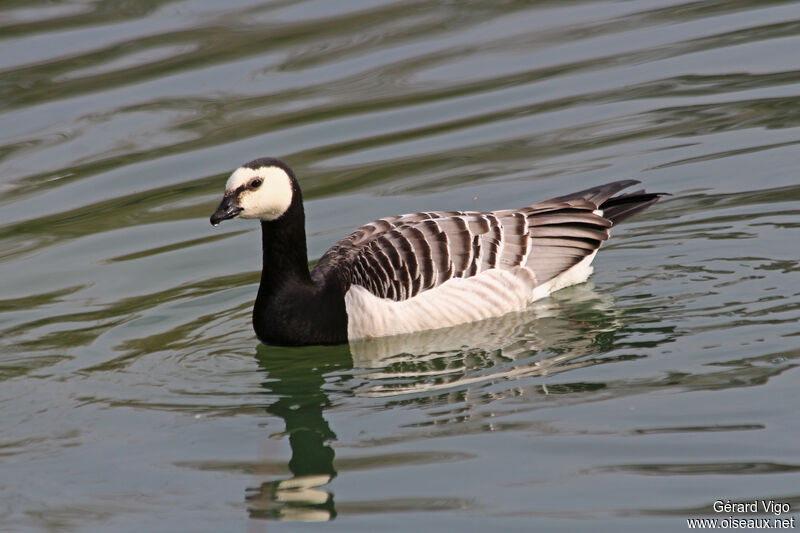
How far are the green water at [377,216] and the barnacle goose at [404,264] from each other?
0.83 feet

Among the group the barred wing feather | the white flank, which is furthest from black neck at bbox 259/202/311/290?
the white flank

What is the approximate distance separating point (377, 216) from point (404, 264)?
3.15 metres

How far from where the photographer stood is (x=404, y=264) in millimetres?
11203

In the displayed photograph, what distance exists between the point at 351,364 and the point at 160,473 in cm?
240

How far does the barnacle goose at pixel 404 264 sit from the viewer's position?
10.9 meters

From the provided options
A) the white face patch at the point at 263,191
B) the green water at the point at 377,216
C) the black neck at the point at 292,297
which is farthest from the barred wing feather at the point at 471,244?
the white face patch at the point at 263,191

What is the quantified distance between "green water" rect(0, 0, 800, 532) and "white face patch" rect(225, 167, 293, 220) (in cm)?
→ 136

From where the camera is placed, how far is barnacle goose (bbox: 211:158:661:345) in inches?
430

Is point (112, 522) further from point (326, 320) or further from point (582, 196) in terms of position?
point (582, 196)

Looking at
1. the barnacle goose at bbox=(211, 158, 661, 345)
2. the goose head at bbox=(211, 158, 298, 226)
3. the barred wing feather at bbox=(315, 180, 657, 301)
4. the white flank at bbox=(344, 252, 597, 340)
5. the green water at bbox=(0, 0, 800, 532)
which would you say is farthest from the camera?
the barred wing feather at bbox=(315, 180, 657, 301)

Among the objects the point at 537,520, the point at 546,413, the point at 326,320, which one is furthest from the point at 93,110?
the point at 537,520

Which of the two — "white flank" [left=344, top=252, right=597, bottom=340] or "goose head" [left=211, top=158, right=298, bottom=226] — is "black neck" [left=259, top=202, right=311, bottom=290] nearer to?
"goose head" [left=211, top=158, right=298, bottom=226]

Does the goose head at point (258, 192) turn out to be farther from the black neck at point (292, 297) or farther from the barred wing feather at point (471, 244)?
the barred wing feather at point (471, 244)

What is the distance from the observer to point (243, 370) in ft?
35.3
